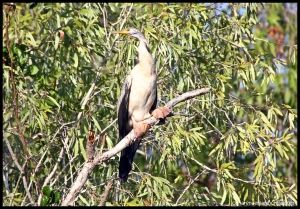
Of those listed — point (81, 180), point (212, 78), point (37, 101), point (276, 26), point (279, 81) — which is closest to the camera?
point (81, 180)

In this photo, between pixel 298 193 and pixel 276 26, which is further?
pixel 276 26

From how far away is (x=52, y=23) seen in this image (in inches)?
291

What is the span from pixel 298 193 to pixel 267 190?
26 centimetres

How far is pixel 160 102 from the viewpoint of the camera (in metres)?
7.22

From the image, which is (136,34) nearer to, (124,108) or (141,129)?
(124,108)

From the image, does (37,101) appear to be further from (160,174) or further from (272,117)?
(272,117)

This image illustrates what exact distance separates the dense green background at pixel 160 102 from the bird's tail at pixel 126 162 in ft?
1.18

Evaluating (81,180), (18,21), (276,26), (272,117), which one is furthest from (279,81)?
(81,180)

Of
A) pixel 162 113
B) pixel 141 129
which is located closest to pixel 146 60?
pixel 141 129

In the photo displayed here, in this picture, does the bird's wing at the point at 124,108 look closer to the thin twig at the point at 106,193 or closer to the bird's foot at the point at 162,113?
the thin twig at the point at 106,193

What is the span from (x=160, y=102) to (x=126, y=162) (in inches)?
37.5

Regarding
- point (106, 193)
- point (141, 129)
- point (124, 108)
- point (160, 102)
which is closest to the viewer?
point (141, 129)

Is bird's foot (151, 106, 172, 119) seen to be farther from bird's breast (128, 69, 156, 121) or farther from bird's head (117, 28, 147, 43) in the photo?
bird's head (117, 28, 147, 43)

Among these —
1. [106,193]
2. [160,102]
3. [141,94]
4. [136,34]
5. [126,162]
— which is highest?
[136,34]
